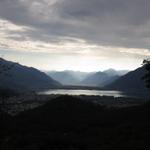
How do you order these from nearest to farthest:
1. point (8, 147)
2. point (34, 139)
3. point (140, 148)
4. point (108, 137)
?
1. point (140, 148)
2. point (8, 147)
3. point (34, 139)
4. point (108, 137)

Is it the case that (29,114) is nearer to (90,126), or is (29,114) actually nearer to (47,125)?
(47,125)

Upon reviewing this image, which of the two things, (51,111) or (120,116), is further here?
(51,111)

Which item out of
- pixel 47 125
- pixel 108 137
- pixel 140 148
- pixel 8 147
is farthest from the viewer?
pixel 47 125

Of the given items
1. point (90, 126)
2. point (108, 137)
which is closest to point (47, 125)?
point (90, 126)

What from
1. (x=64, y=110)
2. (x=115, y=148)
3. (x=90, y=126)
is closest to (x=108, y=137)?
(x=115, y=148)

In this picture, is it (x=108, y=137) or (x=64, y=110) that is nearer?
(x=108, y=137)

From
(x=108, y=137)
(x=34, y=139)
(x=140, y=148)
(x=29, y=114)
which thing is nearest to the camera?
(x=140, y=148)

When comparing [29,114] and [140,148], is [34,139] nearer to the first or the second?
[140,148]
